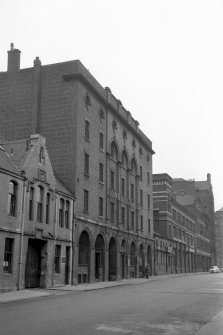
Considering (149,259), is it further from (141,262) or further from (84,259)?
(84,259)

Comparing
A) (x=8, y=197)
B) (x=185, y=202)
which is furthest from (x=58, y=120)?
(x=185, y=202)

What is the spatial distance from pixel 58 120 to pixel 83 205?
7699 mm

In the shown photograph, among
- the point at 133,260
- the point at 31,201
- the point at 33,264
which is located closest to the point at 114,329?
the point at 31,201

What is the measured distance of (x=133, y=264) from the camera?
5228 cm

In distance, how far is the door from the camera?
2931 cm

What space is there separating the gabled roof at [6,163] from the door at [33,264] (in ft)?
16.9

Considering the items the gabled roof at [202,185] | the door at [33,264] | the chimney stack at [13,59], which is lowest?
the door at [33,264]

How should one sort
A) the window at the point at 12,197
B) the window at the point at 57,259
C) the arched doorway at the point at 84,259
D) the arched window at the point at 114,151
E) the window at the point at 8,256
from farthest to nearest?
the arched window at the point at 114,151 < the arched doorway at the point at 84,259 < the window at the point at 57,259 < the window at the point at 12,197 < the window at the point at 8,256

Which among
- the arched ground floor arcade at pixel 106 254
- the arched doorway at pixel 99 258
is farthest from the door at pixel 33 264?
the arched doorway at pixel 99 258

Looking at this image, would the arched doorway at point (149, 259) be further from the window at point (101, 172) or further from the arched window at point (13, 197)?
the arched window at point (13, 197)

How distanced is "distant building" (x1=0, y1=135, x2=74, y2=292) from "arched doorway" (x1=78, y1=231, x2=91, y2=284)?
2662 millimetres

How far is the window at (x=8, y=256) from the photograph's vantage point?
86.5 feet

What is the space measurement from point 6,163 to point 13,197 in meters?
2.16

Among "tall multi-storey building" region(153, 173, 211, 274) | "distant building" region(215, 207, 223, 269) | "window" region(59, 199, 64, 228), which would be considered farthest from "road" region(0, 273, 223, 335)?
"distant building" region(215, 207, 223, 269)
